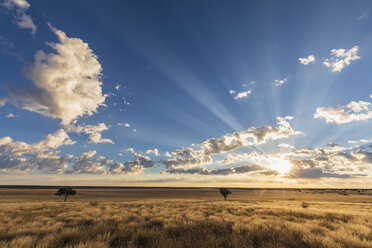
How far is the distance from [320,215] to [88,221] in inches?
666

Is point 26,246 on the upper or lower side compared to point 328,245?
upper

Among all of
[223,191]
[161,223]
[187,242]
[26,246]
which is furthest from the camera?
[223,191]

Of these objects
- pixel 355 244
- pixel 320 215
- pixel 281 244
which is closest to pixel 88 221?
pixel 281 244

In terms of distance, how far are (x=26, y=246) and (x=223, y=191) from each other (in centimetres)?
7119

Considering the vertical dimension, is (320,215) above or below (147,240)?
below

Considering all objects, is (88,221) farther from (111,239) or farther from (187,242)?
(187,242)

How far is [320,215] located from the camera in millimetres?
15266

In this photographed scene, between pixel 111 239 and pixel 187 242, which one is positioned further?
pixel 111 239

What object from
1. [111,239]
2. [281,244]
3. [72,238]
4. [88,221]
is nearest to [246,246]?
[281,244]

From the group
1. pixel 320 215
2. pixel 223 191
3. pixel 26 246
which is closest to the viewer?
pixel 26 246

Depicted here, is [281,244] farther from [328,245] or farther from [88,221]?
[88,221]

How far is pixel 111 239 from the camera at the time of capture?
7.45m

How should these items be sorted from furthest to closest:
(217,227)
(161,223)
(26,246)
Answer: (161,223), (217,227), (26,246)

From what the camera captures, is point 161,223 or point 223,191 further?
point 223,191
